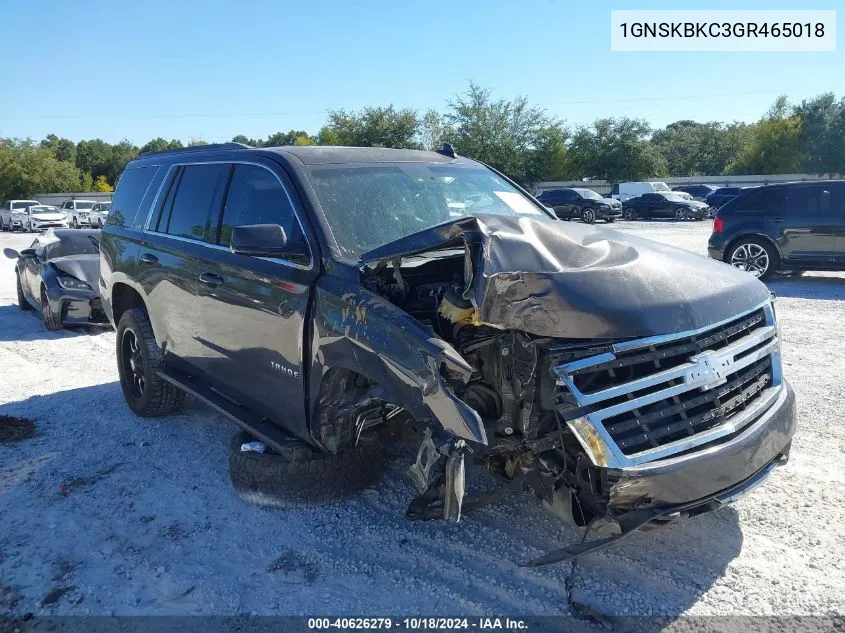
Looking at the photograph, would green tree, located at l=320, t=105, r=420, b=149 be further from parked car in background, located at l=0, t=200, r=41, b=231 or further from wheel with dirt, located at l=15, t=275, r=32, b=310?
wheel with dirt, located at l=15, t=275, r=32, b=310

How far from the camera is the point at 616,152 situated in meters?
51.3

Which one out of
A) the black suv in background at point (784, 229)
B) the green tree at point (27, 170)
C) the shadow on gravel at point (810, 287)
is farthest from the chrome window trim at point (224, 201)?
the green tree at point (27, 170)

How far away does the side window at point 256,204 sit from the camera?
12.3 ft

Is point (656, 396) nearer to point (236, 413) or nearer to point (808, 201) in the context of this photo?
point (236, 413)

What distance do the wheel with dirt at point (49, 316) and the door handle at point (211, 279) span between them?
556cm

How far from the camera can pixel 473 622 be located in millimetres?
2844

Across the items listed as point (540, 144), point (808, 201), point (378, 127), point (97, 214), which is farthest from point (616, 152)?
point (808, 201)

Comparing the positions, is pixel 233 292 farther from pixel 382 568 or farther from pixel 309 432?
pixel 382 568

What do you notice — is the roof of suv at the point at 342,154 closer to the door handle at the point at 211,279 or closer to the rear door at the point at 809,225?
the door handle at the point at 211,279

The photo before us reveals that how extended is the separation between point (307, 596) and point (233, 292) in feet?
5.87

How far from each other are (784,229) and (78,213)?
32746 millimetres

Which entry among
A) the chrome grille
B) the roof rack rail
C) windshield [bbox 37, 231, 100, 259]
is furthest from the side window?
windshield [bbox 37, 231, 100, 259]

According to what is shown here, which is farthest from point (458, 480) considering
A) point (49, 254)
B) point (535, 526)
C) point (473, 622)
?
point (49, 254)

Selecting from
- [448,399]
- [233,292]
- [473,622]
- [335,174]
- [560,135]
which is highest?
[560,135]
